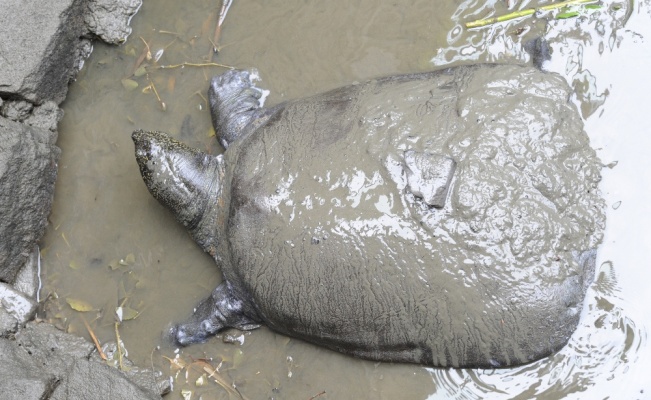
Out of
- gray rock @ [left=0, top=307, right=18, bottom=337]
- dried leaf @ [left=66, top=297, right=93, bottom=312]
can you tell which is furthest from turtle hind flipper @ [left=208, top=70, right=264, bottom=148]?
gray rock @ [left=0, top=307, right=18, bottom=337]

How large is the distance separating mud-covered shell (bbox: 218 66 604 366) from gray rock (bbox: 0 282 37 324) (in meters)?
1.59

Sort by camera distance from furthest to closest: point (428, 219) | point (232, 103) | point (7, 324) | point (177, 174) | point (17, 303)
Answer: point (232, 103)
point (17, 303)
point (177, 174)
point (7, 324)
point (428, 219)

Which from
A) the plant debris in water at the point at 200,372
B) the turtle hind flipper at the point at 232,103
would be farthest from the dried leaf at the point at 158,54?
the plant debris in water at the point at 200,372

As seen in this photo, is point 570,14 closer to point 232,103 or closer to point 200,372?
point 232,103

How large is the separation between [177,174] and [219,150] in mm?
488

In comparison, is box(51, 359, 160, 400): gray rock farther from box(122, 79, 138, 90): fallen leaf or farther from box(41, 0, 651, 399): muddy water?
box(122, 79, 138, 90): fallen leaf

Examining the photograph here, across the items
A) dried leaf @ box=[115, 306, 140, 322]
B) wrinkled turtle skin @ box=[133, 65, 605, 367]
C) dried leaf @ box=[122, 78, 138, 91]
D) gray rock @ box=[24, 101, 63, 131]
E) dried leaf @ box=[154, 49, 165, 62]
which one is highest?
dried leaf @ box=[154, 49, 165, 62]

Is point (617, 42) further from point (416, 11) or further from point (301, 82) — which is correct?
point (301, 82)

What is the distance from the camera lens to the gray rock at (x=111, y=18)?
191 inches

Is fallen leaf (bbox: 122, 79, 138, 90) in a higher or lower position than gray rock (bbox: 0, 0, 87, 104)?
lower

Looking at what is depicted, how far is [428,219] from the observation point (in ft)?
11.6

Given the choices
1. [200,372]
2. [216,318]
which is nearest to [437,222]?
[216,318]

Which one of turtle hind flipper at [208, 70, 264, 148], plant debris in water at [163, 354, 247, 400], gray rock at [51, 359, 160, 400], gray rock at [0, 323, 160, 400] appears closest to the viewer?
gray rock at [0, 323, 160, 400]

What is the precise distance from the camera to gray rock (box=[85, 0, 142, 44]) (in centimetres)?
485
